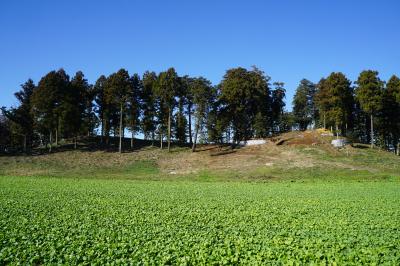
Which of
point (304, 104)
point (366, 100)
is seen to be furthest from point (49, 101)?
point (304, 104)

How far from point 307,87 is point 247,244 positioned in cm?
8861

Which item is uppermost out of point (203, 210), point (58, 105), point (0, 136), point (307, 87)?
point (307, 87)

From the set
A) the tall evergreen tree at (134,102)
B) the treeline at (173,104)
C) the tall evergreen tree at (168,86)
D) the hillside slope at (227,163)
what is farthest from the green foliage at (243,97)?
the tall evergreen tree at (134,102)

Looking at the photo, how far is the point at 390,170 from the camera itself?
47.6m

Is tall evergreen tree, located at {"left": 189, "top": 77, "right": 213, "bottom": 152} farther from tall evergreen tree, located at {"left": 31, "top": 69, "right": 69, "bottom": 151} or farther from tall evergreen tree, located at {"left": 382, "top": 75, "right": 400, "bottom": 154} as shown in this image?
tall evergreen tree, located at {"left": 382, "top": 75, "right": 400, "bottom": 154}

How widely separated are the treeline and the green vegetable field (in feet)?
132

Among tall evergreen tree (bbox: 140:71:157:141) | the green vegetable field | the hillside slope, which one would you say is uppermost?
tall evergreen tree (bbox: 140:71:157:141)

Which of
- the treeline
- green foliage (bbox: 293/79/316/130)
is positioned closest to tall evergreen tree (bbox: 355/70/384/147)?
the treeline

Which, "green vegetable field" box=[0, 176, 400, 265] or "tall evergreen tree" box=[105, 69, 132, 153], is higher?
"tall evergreen tree" box=[105, 69, 132, 153]

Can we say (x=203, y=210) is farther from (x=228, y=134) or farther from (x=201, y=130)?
(x=228, y=134)

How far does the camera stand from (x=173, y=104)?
67.6 m

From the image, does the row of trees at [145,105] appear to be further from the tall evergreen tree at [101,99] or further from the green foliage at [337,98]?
the green foliage at [337,98]

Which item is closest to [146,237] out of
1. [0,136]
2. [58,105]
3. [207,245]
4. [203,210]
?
[207,245]

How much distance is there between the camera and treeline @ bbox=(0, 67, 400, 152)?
6381 centimetres
